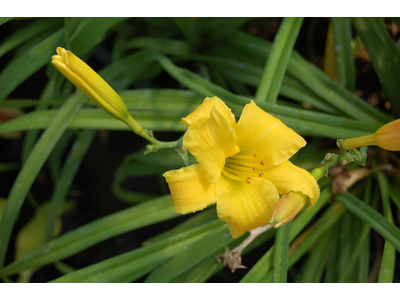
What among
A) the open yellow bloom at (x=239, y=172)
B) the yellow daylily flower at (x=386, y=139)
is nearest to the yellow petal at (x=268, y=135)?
the open yellow bloom at (x=239, y=172)

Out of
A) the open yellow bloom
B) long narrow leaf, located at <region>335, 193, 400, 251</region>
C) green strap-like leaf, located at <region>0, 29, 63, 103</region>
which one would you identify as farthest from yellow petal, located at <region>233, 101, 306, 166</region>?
green strap-like leaf, located at <region>0, 29, 63, 103</region>

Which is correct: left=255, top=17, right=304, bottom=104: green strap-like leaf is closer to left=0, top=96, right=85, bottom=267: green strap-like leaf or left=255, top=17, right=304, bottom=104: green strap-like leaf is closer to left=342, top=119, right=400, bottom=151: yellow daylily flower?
left=342, top=119, right=400, bottom=151: yellow daylily flower

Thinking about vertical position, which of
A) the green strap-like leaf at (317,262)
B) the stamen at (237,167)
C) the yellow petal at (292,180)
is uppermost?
the stamen at (237,167)

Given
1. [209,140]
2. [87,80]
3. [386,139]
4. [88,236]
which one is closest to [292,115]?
[386,139]

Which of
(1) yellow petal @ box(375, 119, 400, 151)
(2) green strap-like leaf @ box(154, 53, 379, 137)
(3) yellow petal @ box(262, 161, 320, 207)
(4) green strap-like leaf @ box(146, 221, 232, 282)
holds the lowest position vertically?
(4) green strap-like leaf @ box(146, 221, 232, 282)

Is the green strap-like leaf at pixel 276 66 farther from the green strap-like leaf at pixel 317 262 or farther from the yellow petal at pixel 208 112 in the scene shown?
the green strap-like leaf at pixel 317 262

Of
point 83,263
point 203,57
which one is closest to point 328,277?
point 203,57

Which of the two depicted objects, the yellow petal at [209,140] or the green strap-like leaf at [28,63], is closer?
the yellow petal at [209,140]

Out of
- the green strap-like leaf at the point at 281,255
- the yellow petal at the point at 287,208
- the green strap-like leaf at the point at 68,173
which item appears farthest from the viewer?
the green strap-like leaf at the point at 68,173

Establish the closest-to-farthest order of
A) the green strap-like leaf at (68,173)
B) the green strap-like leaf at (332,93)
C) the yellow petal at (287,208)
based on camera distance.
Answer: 1. the yellow petal at (287,208)
2. the green strap-like leaf at (332,93)
3. the green strap-like leaf at (68,173)
